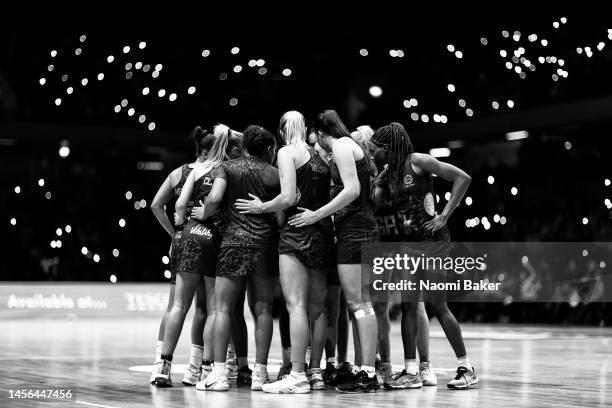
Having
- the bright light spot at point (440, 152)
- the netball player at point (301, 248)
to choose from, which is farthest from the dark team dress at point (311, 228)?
the bright light spot at point (440, 152)

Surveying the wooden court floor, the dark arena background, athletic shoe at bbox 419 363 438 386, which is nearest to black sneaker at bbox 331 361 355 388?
the wooden court floor

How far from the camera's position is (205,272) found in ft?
20.4

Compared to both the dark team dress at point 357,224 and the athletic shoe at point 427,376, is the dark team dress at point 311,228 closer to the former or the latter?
the dark team dress at point 357,224

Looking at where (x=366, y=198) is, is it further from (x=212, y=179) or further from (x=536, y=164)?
(x=536, y=164)

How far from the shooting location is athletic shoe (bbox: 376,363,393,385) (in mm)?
6227

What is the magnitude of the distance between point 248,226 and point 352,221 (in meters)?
0.62

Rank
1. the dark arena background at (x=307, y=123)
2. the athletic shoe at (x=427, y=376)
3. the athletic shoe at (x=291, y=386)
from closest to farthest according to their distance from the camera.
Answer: the athletic shoe at (x=291, y=386), the athletic shoe at (x=427, y=376), the dark arena background at (x=307, y=123)

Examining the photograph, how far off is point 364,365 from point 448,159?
12226mm

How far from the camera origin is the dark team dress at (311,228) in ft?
19.2

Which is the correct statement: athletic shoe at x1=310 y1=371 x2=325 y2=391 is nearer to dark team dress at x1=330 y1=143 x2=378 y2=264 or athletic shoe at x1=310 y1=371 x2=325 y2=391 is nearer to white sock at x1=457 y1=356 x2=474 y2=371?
dark team dress at x1=330 y1=143 x2=378 y2=264

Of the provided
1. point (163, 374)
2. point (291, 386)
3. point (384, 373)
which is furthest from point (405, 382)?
point (163, 374)

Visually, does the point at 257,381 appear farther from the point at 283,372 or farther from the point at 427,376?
the point at 427,376

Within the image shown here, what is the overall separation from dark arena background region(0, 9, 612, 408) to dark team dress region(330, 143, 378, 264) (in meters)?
4.24

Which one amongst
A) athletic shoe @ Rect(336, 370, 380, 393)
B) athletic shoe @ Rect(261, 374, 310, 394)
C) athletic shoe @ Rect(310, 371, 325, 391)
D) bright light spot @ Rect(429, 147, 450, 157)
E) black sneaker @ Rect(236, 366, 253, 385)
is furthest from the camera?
bright light spot @ Rect(429, 147, 450, 157)
